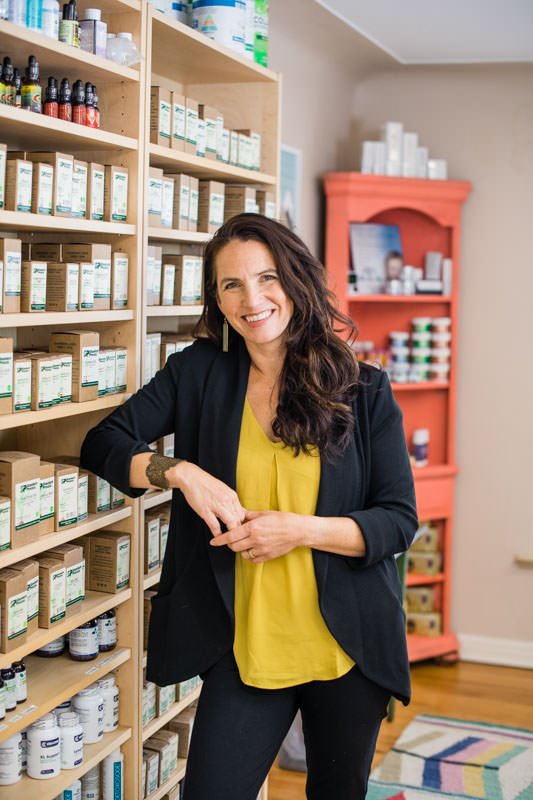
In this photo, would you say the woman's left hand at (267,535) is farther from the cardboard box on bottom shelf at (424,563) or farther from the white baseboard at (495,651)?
the white baseboard at (495,651)

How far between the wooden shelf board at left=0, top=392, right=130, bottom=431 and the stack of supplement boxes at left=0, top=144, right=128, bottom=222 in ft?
1.27

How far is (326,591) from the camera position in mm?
1833

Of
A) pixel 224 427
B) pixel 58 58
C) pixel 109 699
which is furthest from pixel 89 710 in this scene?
pixel 58 58

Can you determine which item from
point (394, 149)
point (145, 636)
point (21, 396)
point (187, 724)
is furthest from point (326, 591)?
point (394, 149)

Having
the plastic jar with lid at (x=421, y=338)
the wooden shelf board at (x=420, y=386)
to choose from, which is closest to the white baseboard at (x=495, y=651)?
the wooden shelf board at (x=420, y=386)

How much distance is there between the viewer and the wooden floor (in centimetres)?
374

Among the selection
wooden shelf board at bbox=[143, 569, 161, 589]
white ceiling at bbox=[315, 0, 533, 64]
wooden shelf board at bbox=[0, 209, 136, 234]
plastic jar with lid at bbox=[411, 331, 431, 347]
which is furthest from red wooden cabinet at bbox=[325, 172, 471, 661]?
wooden shelf board at bbox=[0, 209, 136, 234]

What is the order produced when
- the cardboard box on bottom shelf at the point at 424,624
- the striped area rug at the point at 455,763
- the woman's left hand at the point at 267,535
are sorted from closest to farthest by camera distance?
the woman's left hand at the point at 267,535
the striped area rug at the point at 455,763
the cardboard box on bottom shelf at the point at 424,624

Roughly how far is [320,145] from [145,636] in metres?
2.42

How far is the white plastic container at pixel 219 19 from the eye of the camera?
101 inches

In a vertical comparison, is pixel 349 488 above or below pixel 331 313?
below

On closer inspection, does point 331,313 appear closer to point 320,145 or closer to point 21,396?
point 21,396

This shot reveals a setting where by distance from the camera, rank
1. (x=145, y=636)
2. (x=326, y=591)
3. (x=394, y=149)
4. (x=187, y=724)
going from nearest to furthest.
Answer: (x=326, y=591)
(x=145, y=636)
(x=187, y=724)
(x=394, y=149)

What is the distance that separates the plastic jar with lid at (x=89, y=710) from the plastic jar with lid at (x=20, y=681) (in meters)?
0.24
